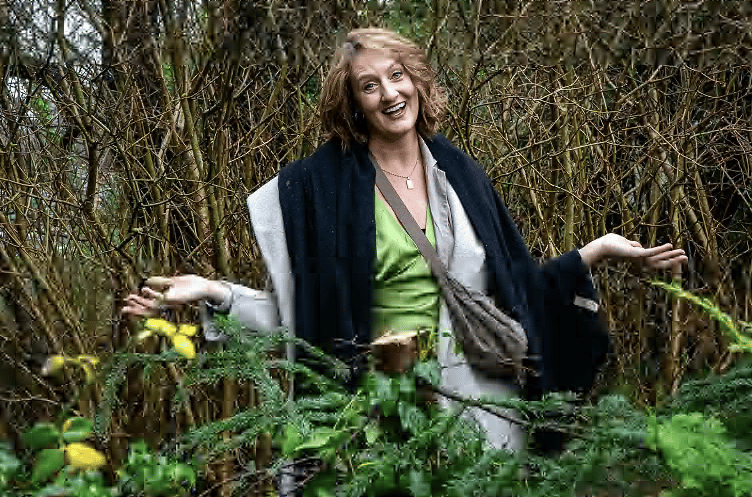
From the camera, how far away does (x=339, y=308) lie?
3.06 meters

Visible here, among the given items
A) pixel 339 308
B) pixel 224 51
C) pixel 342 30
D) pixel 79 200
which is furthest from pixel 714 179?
pixel 339 308

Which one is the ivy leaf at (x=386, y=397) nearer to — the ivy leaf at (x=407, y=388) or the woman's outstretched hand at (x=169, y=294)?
the ivy leaf at (x=407, y=388)

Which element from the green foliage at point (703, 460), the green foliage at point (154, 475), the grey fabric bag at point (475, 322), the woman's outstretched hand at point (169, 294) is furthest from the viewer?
the grey fabric bag at point (475, 322)

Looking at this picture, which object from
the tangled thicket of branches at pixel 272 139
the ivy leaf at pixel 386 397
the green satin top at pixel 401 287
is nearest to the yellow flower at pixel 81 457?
the ivy leaf at pixel 386 397

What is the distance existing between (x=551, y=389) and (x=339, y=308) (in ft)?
2.47

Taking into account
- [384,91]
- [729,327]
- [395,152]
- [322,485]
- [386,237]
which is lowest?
[322,485]

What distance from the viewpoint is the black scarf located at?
3066mm

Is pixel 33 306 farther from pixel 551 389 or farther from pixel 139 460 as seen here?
pixel 139 460

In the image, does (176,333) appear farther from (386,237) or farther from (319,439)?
(386,237)

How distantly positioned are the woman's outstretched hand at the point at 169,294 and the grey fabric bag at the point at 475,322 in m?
0.55

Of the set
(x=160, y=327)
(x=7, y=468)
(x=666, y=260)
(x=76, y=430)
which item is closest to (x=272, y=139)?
(x=666, y=260)

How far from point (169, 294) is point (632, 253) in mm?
1188

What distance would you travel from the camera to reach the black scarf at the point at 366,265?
3.07 metres

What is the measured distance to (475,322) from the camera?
303 cm
